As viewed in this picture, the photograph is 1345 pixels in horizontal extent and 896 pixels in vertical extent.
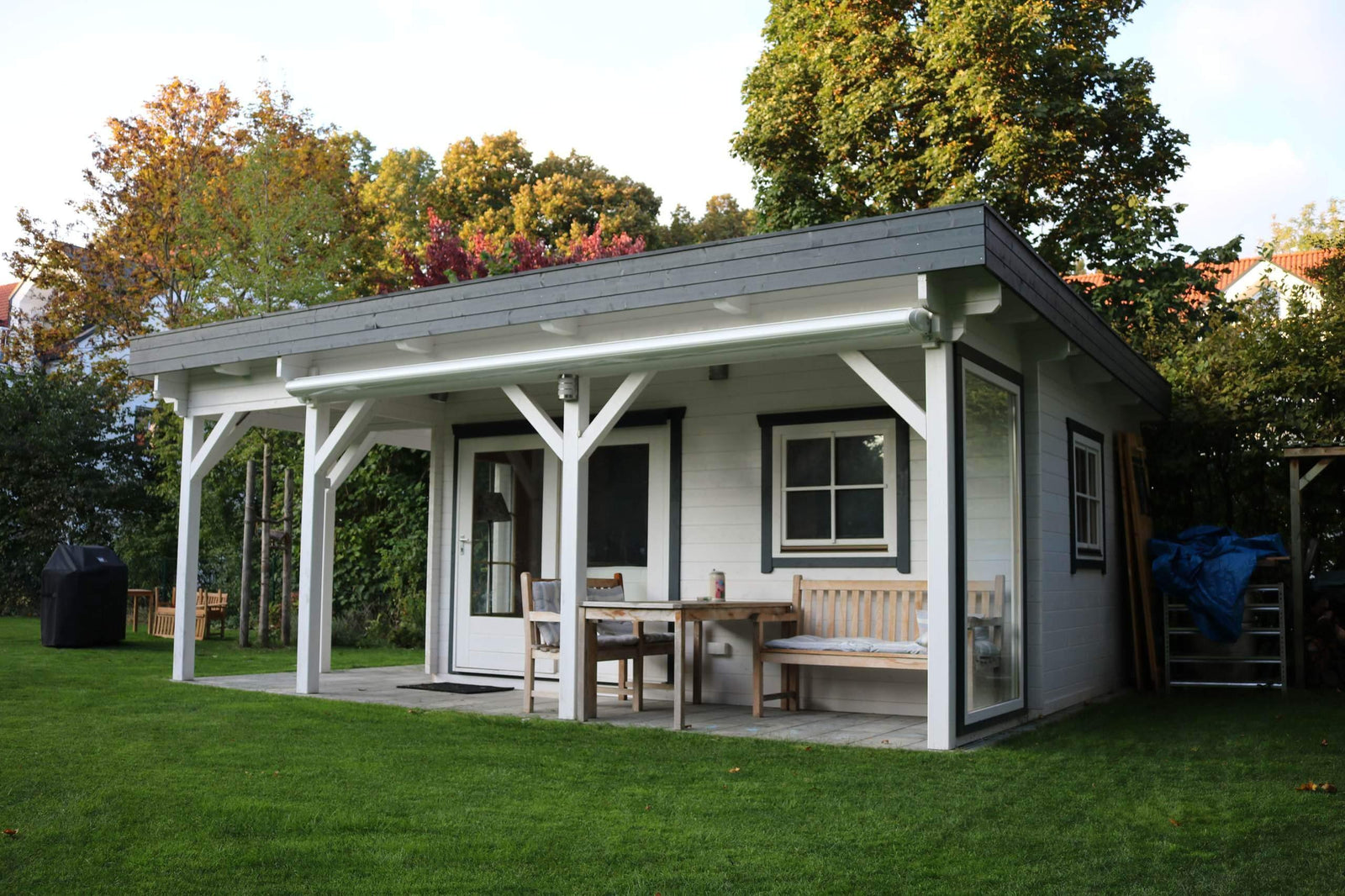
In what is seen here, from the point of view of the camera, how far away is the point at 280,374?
798 cm

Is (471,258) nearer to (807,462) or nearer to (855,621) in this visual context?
(807,462)

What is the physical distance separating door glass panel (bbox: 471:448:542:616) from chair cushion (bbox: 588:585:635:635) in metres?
1.16

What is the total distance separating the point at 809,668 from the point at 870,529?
967 mm

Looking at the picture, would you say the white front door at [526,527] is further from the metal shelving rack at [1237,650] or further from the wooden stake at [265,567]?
the metal shelving rack at [1237,650]

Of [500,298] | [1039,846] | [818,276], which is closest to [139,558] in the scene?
[500,298]

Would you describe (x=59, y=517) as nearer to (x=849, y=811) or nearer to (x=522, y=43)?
(x=522, y=43)

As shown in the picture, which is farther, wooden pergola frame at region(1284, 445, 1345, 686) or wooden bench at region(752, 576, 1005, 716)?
wooden pergola frame at region(1284, 445, 1345, 686)

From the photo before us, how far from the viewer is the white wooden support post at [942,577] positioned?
18.2 ft

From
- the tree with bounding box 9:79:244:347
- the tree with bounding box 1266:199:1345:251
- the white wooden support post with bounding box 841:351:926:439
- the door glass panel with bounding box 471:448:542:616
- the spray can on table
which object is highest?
the tree with bounding box 1266:199:1345:251

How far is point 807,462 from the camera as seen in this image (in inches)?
296

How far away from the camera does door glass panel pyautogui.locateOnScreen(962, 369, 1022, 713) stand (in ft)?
19.6

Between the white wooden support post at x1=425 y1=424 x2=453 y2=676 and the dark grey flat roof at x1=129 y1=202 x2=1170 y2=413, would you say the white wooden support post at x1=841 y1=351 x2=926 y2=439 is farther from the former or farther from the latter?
the white wooden support post at x1=425 y1=424 x2=453 y2=676

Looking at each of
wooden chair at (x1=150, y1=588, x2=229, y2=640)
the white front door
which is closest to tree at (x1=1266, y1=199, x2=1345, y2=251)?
the white front door

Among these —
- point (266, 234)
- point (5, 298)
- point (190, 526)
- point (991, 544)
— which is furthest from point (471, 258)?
point (5, 298)
